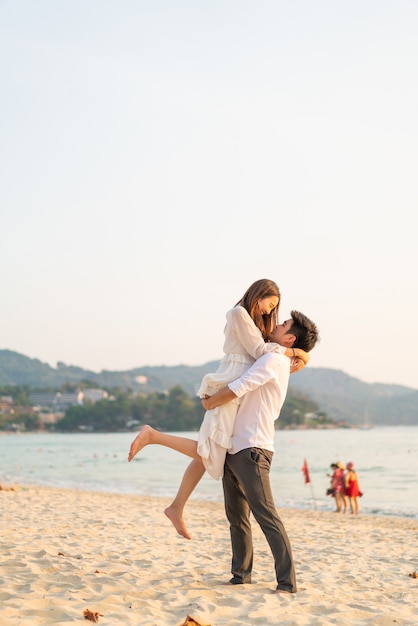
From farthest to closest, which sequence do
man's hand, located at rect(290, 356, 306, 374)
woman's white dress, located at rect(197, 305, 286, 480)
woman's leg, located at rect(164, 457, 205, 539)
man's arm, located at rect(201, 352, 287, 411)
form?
man's hand, located at rect(290, 356, 306, 374) < woman's leg, located at rect(164, 457, 205, 539) < woman's white dress, located at rect(197, 305, 286, 480) < man's arm, located at rect(201, 352, 287, 411)

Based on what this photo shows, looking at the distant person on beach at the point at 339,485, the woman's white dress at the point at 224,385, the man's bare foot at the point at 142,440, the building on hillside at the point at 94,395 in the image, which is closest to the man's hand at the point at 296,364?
the woman's white dress at the point at 224,385

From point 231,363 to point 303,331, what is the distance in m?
0.54

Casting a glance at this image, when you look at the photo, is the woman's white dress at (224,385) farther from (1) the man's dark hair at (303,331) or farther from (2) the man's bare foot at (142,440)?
(2) the man's bare foot at (142,440)

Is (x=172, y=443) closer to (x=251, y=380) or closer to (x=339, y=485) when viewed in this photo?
(x=251, y=380)

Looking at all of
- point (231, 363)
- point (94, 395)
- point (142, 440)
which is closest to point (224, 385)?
point (231, 363)

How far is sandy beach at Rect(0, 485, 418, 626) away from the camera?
448 cm

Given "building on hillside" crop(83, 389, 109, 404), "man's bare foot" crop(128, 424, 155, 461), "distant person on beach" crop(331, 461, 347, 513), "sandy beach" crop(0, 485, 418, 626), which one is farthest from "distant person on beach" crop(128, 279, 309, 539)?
"building on hillside" crop(83, 389, 109, 404)

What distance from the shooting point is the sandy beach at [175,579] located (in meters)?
4.48

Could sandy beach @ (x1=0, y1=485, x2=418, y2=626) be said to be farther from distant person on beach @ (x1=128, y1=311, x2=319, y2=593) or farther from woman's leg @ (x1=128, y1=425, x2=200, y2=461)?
woman's leg @ (x1=128, y1=425, x2=200, y2=461)

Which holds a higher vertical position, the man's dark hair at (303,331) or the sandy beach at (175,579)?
the man's dark hair at (303,331)

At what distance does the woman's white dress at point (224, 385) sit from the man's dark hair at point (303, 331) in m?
0.20

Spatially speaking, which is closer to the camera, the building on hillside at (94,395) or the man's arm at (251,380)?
the man's arm at (251,380)

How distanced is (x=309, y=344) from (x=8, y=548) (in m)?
3.50

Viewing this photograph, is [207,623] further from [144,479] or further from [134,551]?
[144,479]
